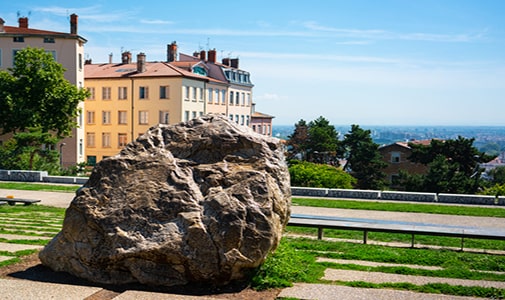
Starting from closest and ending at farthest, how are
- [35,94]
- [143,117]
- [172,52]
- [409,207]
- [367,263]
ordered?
[367,263] → [409,207] → [35,94] → [143,117] → [172,52]

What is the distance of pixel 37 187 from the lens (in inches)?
1075

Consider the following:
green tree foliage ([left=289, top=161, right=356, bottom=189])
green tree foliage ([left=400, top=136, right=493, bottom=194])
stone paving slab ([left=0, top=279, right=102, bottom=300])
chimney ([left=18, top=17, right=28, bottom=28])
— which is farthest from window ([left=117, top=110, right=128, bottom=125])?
stone paving slab ([left=0, top=279, right=102, bottom=300])

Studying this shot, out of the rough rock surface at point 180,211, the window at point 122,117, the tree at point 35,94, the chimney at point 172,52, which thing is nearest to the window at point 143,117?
the window at point 122,117

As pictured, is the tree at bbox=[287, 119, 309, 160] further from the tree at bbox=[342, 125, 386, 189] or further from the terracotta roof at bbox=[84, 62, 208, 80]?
the terracotta roof at bbox=[84, 62, 208, 80]

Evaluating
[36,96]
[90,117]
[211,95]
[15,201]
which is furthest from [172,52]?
[15,201]

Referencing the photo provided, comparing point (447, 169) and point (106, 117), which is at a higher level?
point (106, 117)

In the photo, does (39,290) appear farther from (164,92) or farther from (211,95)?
(211,95)

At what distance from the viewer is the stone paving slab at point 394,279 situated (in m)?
10.6

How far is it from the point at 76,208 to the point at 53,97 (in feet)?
120

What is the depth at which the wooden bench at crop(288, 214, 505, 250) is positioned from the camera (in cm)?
1391

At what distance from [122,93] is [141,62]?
11.9 feet

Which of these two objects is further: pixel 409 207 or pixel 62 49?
pixel 62 49

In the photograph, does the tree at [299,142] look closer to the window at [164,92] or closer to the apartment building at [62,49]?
the window at [164,92]

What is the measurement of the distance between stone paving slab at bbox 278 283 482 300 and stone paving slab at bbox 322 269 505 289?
28.0 inches
